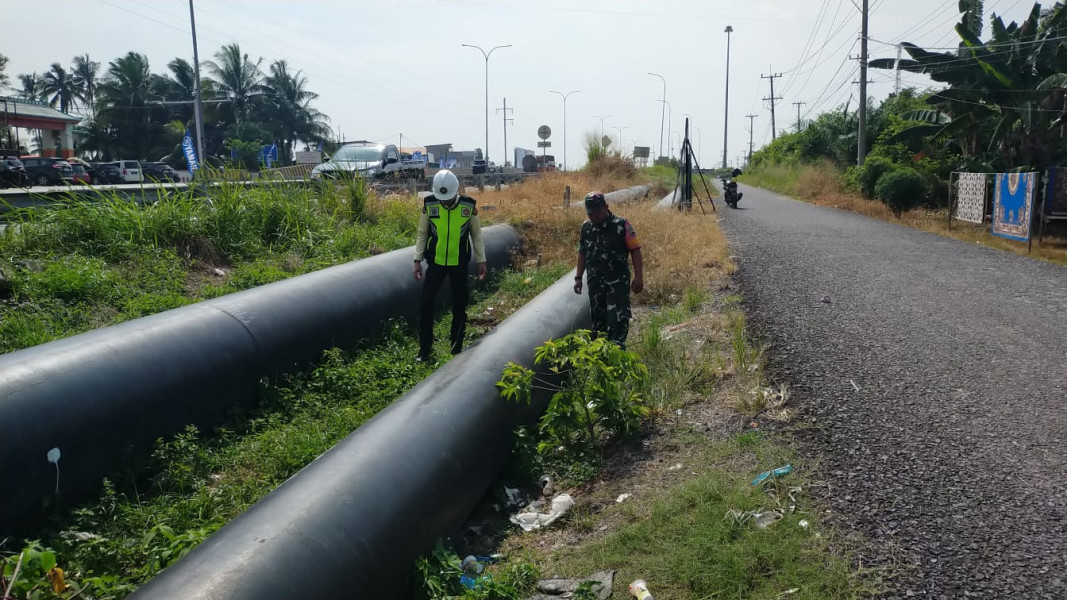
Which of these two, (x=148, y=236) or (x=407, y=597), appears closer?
(x=407, y=597)

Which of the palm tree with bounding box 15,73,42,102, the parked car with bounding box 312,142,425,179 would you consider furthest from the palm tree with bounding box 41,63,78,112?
the parked car with bounding box 312,142,425,179

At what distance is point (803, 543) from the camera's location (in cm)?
318

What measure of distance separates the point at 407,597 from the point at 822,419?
8.61 ft

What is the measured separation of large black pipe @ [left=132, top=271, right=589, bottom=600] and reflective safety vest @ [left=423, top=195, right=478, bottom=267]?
4.99 feet

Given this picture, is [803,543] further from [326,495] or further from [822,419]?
[326,495]

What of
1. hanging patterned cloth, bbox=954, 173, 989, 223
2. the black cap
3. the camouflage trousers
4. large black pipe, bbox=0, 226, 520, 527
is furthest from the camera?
hanging patterned cloth, bbox=954, 173, 989, 223

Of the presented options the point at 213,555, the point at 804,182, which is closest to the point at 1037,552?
the point at 213,555

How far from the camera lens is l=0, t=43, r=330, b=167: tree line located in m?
53.0

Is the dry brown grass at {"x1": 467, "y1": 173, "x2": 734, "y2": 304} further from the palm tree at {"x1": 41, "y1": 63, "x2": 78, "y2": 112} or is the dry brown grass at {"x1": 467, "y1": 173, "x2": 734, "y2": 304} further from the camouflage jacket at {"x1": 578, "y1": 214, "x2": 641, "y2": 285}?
the palm tree at {"x1": 41, "y1": 63, "x2": 78, "y2": 112}

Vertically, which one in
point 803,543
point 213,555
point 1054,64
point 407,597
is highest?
point 1054,64

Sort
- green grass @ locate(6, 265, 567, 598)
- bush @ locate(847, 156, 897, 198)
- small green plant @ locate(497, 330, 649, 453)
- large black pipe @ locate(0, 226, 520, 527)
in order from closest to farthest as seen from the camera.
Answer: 1. green grass @ locate(6, 265, 567, 598)
2. large black pipe @ locate(0, 226, 520, 527)
3. small green plant @ locate(497, 330, 649, 453)
4. bush @ locate(847, 156, 897, 198)

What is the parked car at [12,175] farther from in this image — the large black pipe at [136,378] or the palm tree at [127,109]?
the palm tree at [127,109]

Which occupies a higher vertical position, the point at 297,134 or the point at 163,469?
the point at 297,134

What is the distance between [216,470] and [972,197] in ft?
55.2
